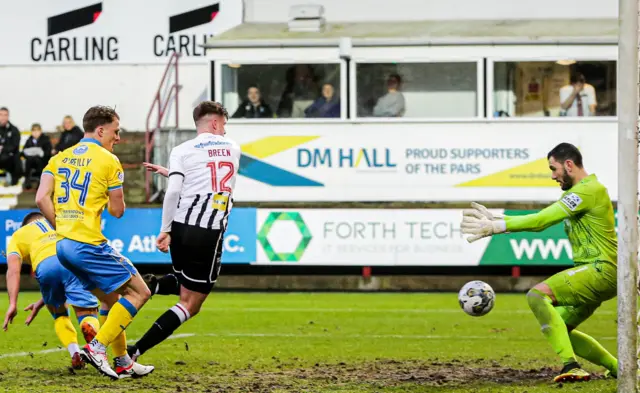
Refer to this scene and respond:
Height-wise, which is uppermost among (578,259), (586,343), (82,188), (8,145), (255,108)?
(255,108)

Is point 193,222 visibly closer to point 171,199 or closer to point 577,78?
point 171,199

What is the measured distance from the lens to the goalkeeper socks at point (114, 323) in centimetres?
845

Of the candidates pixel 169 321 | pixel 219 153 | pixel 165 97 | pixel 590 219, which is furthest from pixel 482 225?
pixel 165 97

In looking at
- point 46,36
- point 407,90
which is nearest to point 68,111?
point 46,36

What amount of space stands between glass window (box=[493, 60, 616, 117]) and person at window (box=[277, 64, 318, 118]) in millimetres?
3342

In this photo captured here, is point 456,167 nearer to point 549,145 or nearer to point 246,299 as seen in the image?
point 549,145

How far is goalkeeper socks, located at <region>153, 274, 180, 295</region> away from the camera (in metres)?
8.98

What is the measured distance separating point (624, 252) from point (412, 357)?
3586mm

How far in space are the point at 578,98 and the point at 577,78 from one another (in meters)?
0.36

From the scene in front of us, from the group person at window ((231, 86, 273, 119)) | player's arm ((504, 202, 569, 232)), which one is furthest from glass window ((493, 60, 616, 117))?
player's arm ((504, 202, 569, 232))

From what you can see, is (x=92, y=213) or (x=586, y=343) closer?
(x=92, y=213)

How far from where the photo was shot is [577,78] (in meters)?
21.6

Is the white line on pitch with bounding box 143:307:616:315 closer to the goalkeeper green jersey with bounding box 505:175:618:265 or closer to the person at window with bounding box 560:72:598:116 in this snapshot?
the person at window with bounding box 560:72:598:116

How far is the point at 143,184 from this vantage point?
23594 millimetres
